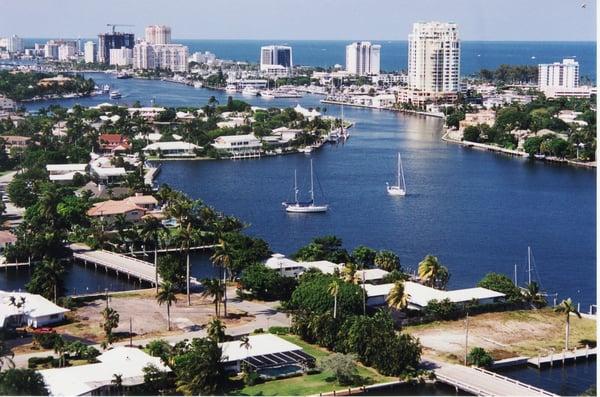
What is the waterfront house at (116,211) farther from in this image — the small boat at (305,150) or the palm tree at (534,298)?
the small boat at (305,150)

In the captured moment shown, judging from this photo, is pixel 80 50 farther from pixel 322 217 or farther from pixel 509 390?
pixel 509 390

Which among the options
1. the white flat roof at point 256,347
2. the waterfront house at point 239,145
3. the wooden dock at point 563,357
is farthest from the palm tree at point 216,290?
the waterfront house at point 239,145

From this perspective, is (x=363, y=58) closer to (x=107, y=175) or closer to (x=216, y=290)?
(x=107, y=175)

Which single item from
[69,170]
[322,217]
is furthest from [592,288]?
[69,170]

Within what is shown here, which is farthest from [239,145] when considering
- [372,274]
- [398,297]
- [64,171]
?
[398,297]

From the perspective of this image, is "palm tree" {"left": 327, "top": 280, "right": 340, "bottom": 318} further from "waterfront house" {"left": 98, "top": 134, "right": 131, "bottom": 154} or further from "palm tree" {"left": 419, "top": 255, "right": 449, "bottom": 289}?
"waterfront house" {"left": 98, "top": 134, "right": 131, "bottom": 154}
